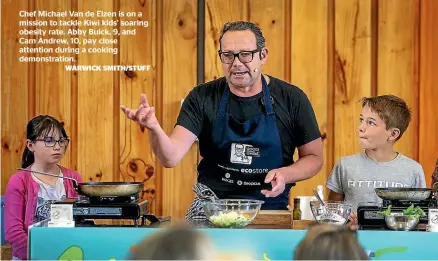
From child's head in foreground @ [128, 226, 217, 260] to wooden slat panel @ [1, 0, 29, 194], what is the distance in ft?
10.6

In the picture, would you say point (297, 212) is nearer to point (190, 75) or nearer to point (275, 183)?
point (275, 183)

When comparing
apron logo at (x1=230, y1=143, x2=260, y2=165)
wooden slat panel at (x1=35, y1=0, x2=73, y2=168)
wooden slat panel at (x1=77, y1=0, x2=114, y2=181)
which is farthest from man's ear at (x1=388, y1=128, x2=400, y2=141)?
wooden slat panel at (x1=35, y1=0, x2=73, y2=168)

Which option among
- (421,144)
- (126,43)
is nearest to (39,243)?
(126,43)

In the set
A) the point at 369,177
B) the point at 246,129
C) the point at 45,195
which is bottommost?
the point at 45,195

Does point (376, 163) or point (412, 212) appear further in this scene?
point (376, 163)

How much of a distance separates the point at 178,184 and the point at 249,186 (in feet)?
4.74

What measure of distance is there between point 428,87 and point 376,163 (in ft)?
4.22

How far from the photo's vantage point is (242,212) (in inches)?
97.4

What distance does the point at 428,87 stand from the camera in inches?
169

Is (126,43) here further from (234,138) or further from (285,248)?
(285,248)

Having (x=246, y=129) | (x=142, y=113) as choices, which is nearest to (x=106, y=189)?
(x=142, y=113)

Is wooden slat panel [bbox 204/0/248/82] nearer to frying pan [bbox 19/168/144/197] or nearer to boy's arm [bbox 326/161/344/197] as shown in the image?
boy's arm [bbox 326/161/344/197]

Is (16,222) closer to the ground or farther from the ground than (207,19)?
closer to the ground

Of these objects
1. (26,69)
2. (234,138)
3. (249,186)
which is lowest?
(249,186)
